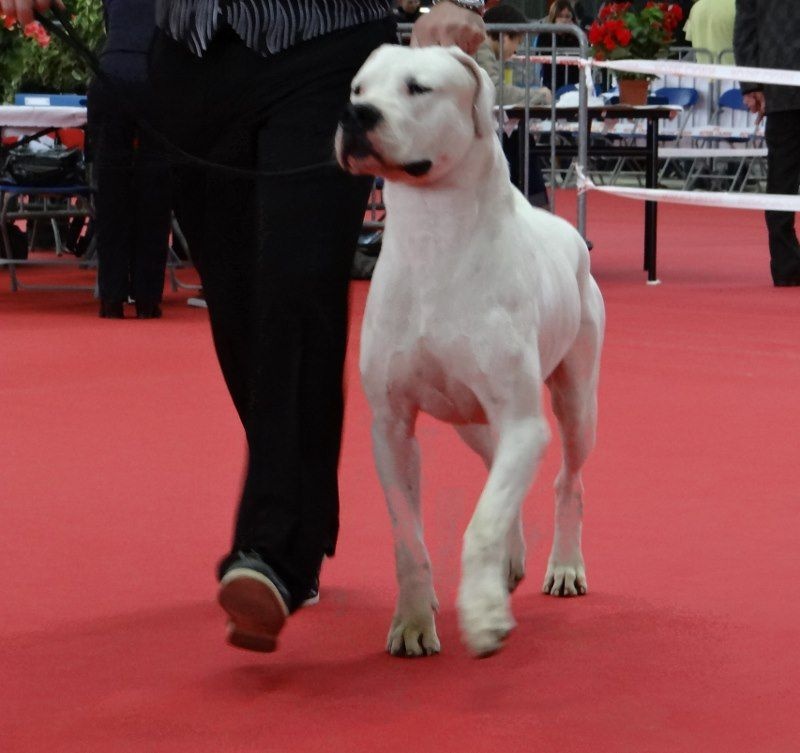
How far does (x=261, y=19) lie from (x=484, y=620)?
3.53ft

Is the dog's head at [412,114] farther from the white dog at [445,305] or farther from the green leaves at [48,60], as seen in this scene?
the green leaves at [48,60]

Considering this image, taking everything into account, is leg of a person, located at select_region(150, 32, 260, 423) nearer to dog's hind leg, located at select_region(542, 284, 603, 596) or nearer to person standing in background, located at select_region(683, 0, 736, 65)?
dog's hind leg, located at select_region(542, 284, 603, 596)

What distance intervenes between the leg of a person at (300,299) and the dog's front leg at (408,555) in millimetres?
135

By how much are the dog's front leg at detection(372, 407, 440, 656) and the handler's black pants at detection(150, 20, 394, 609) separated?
135mm

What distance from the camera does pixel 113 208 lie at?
741cm

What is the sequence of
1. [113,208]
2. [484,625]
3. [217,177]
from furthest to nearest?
[113,208], [217,177], [484,625]

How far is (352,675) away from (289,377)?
506 mm

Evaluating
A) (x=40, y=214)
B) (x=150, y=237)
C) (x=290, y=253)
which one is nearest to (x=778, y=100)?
(x=150, y=237)

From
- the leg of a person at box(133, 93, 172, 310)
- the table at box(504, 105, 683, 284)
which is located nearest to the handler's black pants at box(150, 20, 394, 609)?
the leg of a person at box(133, 93, 172, 310)

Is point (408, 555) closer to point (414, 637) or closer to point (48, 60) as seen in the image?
point (414, 637)

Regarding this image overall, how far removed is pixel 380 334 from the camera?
2.57 m

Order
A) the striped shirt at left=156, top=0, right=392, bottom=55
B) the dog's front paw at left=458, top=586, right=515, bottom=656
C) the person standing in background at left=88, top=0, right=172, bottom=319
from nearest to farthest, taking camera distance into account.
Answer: the dog's front paw at left=458, top=586, right=515, bottom=656
the striped shirt at left=156, top=0, right=392, bottom=55
the person standing in background at left=88, top=0, right=172, bottom=319

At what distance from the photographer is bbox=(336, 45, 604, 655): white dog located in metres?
2.45

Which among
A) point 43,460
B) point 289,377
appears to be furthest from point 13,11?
point 43,460
